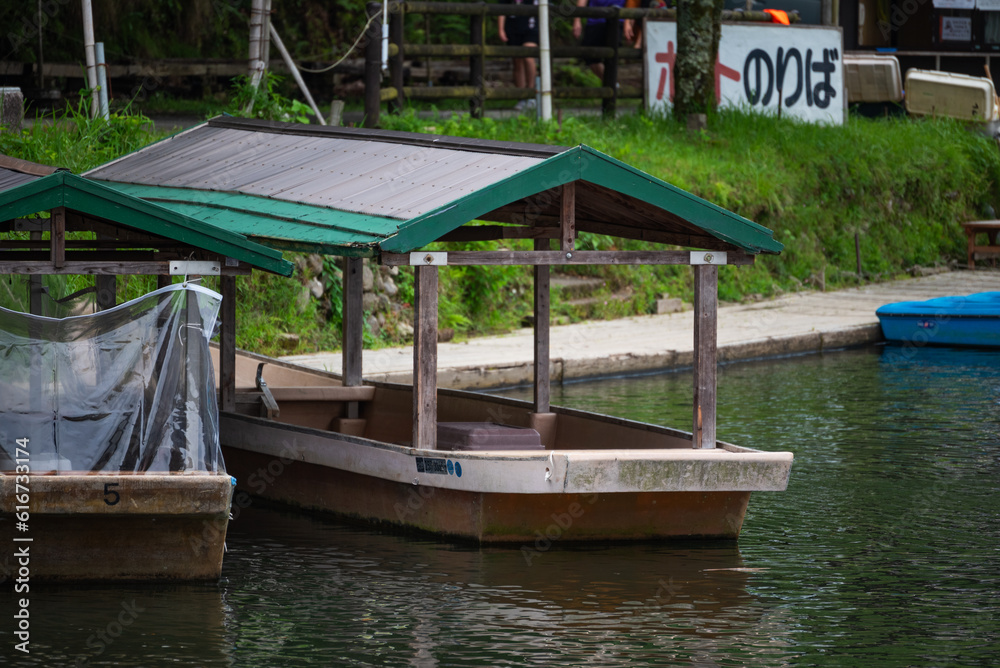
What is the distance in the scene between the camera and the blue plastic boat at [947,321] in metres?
17.0

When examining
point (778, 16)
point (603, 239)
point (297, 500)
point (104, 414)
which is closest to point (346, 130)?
point (297, 500)

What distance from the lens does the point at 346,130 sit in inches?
427

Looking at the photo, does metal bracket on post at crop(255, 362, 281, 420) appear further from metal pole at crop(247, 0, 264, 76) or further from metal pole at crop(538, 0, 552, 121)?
metal pole at crop(538, 0, 552, 121)

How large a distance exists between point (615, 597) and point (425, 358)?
6.09ft

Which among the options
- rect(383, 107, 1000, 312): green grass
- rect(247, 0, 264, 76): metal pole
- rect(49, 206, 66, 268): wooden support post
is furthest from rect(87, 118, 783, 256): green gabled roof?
rect(383, 107, 1000, 312): green grass

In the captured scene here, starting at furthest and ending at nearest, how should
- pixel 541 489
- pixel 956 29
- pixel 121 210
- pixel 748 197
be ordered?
1. pixel 956 29
2. pixel 748 197
3. pixel 541 489
4. pixel 121 210

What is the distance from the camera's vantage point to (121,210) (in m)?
7.43

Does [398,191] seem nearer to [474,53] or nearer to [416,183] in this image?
[416,183]

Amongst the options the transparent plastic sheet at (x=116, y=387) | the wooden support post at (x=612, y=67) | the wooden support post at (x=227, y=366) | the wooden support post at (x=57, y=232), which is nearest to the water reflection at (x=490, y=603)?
the transparent plastic sheet at (x=116, y=387)

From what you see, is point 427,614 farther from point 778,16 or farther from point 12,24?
point 778,16

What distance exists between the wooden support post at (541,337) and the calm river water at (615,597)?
5.49 feet

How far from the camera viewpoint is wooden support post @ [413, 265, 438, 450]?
327 inches

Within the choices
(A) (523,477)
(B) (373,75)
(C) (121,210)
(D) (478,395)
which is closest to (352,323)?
(D) (478,395)

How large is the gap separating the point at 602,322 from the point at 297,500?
8448mm
